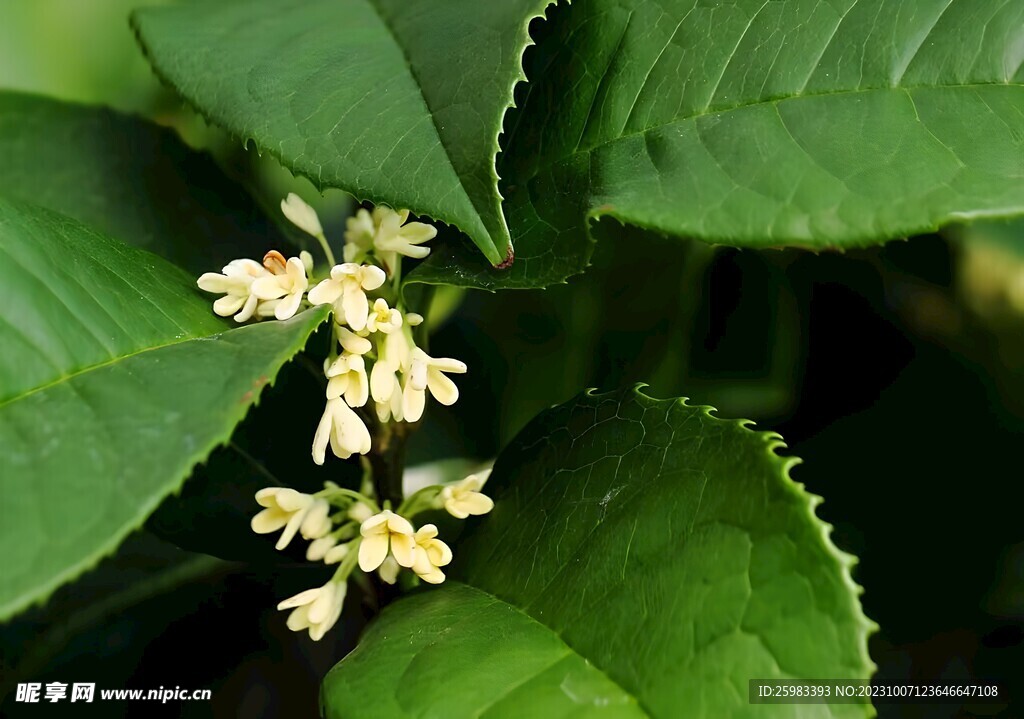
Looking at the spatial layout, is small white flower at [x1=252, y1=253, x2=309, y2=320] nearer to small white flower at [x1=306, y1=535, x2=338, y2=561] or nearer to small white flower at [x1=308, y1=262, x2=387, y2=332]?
small white flower at [x1=308, y1=262, x2=387, y2=332]

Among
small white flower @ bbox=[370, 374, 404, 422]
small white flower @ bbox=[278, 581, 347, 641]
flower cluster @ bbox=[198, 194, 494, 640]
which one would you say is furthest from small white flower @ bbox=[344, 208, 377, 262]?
small white flower @ bbox=[278, 581, 347, 641]

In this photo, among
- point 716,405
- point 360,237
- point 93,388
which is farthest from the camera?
point 716,405

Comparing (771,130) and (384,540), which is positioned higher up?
(771,130)

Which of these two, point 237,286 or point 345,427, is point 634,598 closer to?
point 345,427

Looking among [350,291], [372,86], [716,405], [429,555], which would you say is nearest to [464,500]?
[429,555]

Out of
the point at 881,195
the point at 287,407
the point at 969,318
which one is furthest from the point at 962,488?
the point at 287,407

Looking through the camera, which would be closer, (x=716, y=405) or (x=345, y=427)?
(x=345, y=427)
